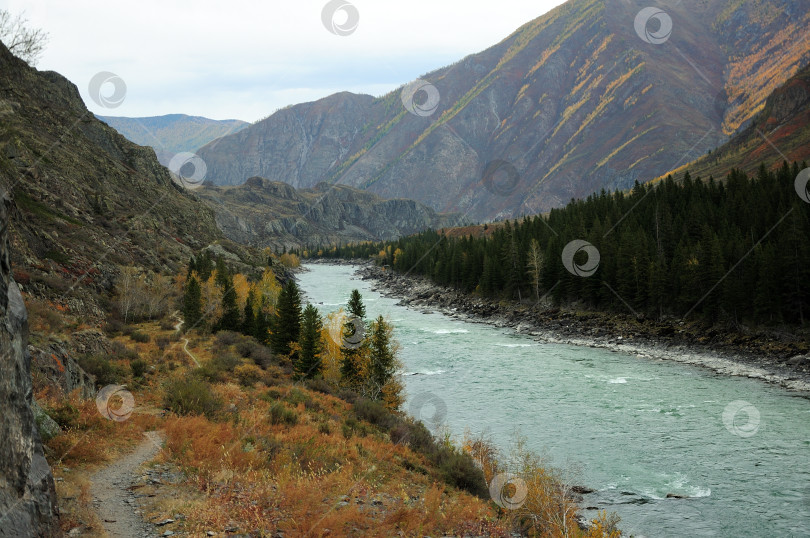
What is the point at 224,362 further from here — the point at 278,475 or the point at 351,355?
the point at 278,475

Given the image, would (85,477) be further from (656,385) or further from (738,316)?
(738,316)

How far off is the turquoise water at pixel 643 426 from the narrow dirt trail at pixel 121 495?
1796cm

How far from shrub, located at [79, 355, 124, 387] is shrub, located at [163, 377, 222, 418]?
2834 mm

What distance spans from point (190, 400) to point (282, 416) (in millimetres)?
4231

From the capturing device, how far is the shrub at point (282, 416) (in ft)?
71.7

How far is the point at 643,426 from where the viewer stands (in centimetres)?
3153

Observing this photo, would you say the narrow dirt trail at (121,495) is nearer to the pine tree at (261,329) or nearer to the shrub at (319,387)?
the shrub at (319,387)

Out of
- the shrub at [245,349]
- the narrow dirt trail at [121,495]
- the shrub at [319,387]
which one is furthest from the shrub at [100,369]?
the shrub at [245,349]

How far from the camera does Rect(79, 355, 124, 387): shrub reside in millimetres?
21328

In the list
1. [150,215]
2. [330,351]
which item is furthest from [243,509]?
[150,215]

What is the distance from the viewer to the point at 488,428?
31.0 meters

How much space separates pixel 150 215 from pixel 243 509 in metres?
95.2

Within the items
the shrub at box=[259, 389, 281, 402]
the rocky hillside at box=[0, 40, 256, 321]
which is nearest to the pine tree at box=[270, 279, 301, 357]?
the rocky hillside at box=[0, 40, 256, 321]

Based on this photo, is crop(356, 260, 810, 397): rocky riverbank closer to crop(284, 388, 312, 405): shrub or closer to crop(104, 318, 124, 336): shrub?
crop(284, 388, 312, 405): shrub
